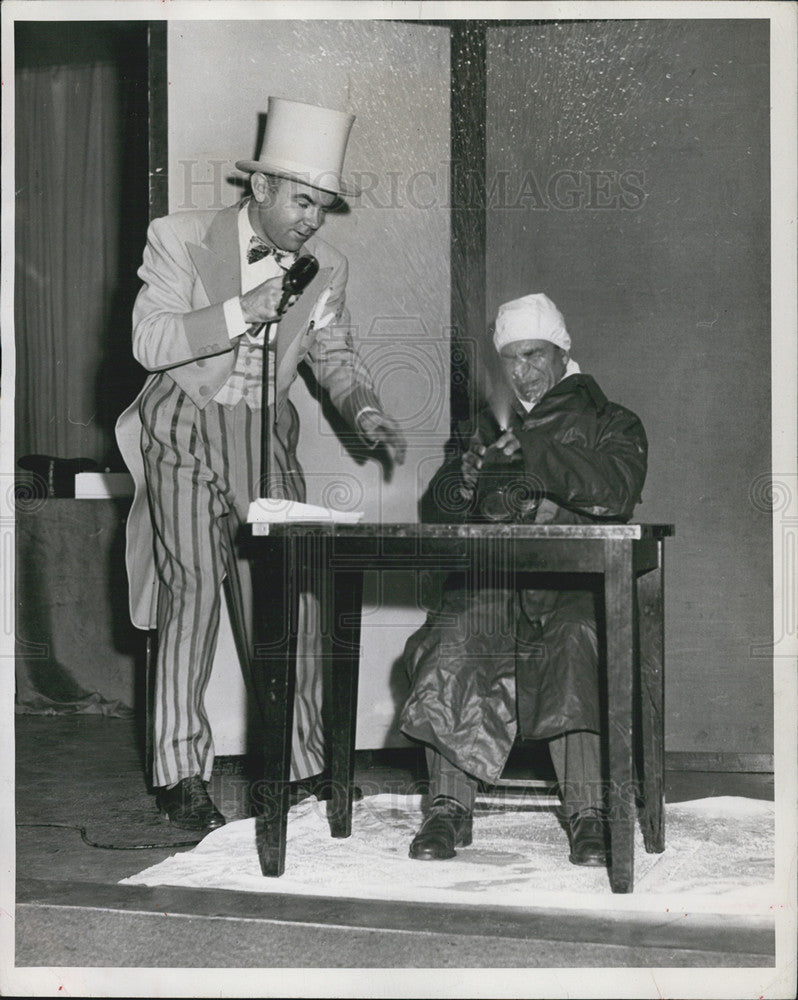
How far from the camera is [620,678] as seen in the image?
2025mm

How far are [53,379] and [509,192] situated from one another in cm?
338

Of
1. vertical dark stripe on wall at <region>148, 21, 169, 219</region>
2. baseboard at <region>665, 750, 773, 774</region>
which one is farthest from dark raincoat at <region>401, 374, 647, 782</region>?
vertical dark stripe on wall at <region>148, 21, 169, 219</region>

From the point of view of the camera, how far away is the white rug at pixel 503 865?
6.66 ft

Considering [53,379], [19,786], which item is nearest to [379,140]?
[19,786]

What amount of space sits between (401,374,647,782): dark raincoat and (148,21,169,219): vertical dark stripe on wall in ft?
3.97

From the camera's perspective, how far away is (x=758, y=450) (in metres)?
3.27

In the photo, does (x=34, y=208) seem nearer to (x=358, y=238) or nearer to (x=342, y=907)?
(x=358, y=238)

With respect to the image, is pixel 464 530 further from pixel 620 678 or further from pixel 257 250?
pixel 257 250

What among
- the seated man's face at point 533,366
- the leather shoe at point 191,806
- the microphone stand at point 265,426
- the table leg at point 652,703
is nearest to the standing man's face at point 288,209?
the microphone stand at point 265,426

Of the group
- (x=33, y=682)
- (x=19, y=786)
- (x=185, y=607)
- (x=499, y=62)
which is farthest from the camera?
(x=33, y=682)

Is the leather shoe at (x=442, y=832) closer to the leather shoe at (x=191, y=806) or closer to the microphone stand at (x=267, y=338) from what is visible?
the leather shoe at (x=191, y=806)

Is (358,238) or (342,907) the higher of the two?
(358,238)

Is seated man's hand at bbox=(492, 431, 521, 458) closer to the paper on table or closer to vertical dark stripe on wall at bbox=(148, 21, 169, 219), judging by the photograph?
the paper on table

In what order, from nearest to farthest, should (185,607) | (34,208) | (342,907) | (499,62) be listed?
(342,907)
(185,607)
(499,62)
(34,208)
